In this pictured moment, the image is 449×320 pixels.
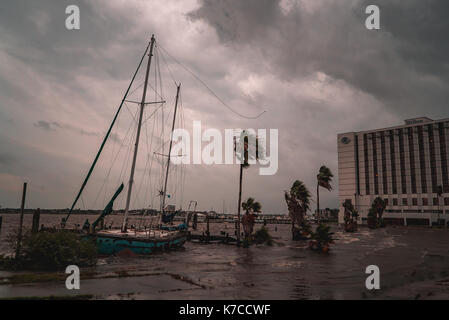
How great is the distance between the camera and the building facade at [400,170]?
115 meters

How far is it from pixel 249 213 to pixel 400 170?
10357 centimetres

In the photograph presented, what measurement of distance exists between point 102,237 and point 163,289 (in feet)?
59.5

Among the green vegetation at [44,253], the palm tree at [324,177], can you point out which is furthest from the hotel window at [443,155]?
the green vegetation at [44,253]

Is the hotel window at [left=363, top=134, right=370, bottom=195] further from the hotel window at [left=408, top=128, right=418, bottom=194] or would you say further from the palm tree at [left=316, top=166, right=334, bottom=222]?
the palm tree at [left=316, top=166, right=334, bottom=222]

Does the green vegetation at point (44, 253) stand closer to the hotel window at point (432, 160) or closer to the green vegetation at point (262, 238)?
the green vegetation at point (262, 238)

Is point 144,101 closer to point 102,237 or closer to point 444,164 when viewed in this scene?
point 102,237

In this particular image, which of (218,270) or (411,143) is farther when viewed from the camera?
(411,143)

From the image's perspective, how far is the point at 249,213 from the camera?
154 feet

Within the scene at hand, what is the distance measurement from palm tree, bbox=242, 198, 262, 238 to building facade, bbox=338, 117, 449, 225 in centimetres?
8581

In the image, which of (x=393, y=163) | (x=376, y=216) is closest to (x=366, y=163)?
(x=393, y=163)

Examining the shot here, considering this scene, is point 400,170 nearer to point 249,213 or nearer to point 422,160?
point 422,160

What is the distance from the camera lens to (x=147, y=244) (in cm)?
3209

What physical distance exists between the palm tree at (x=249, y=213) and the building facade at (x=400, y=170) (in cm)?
8581
